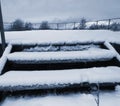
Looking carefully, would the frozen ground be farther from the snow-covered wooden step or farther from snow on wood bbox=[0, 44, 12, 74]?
snow on wood bbox=[0, 44, 12, 74]

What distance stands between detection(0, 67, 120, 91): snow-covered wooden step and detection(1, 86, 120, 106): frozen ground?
271 millimetres

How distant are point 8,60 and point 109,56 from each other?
8.10 feet

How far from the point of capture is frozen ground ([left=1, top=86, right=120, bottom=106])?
367cm

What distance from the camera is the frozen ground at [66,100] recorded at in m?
3.67

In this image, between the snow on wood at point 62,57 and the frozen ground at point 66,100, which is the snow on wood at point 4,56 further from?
the frozen ground at point 66,100

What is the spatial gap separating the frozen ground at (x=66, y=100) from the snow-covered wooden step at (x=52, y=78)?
0.89 feet

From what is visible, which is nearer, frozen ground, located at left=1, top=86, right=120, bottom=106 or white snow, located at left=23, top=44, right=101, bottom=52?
frozen ground, located at left=1, top=86, right=120, bottom=106

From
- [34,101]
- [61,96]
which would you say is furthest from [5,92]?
[61,96]

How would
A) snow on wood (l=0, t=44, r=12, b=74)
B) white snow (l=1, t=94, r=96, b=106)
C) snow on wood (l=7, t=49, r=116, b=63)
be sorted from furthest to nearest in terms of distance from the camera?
snow on wood (l=7, t=49, r=116, b=63) → snow on wood (l=0, t=44, r=12, b=74) → white snow (l=1, t=94, r=96, b=106)

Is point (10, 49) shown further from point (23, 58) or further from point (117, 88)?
point (117, 88)

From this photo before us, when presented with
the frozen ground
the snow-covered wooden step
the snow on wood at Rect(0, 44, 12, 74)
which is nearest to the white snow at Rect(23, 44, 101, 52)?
the snow on wood at Rect(0, 44, 12, 74)

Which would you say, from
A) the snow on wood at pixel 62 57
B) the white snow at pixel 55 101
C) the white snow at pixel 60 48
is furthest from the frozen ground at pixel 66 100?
the white snow at pixel 60 48

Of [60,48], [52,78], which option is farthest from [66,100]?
[60,48]

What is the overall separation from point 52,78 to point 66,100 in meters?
0.53
